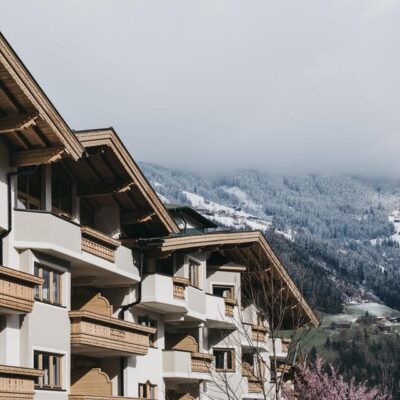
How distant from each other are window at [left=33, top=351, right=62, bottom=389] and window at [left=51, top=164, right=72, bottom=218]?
4.50m

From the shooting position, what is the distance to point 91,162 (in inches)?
1289

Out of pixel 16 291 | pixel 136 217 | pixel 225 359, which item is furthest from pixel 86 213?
pixel 225 359

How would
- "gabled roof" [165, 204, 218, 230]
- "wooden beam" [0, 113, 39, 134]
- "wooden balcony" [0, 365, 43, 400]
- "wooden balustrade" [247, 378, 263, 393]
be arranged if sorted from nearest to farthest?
"wooden balcony" [0, 365, 43, 400], "wooden beam" [0, 113, 39, 134], "gabled roof" [165, 204, 218, 230], "wooden balustrade" [247, 378, 263, 393]

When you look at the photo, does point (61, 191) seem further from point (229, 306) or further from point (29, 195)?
point (229, 306)

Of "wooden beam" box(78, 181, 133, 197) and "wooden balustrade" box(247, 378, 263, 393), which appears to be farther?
"wooden balustrade" box(247, 378, 263, 393)

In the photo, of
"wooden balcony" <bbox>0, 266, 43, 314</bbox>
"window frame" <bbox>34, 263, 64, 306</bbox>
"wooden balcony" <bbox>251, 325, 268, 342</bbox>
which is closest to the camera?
"wooden balcony" <bbox>0, 266, 43, 314</bbox>

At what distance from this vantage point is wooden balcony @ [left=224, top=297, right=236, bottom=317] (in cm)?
4422

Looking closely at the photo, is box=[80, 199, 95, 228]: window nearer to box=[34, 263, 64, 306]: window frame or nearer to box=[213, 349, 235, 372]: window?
box=[34, 263, 64, 306]: window frame

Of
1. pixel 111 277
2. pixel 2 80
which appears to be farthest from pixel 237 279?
pixel 2 80

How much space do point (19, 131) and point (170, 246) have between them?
11061mm

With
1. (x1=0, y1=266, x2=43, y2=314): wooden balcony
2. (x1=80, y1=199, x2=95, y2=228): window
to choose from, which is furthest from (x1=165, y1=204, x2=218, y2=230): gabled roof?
(x1=0, y1=266, x2=43, y2=314): wooden balcony

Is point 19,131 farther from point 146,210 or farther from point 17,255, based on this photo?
point 146,210

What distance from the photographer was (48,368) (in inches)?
1136

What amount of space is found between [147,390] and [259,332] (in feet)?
36.4
